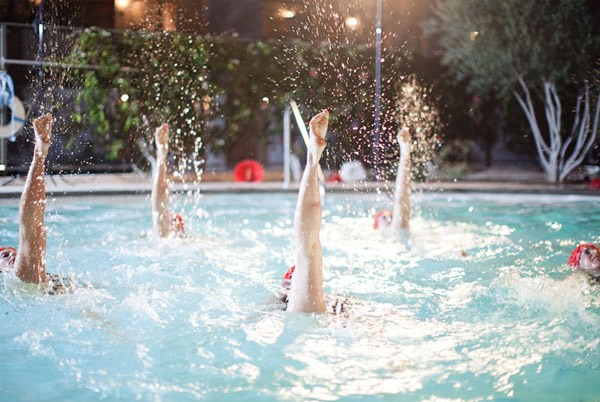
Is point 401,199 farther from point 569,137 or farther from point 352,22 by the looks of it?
point 352,22

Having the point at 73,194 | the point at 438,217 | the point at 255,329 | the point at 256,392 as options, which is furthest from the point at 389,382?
the point at 73,194

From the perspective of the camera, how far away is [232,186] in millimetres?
13156

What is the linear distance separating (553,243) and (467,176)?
780 centimetres

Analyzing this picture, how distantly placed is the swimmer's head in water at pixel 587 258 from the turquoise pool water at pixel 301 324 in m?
0.22

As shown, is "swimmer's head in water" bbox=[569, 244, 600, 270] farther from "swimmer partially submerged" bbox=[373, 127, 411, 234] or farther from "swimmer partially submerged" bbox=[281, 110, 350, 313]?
"swimmer partially submerged" bbox=[281, 110, 350, 313]

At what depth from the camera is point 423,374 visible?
12.9 feet

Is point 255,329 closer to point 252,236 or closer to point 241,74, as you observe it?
point 252,236

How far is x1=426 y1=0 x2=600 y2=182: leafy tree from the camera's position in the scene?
575 inches

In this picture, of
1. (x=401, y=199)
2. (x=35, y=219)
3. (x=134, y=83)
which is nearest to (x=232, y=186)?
(x=134, y=83)

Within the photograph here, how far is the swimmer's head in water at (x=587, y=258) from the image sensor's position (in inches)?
239

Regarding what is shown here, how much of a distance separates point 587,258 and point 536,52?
966 cm

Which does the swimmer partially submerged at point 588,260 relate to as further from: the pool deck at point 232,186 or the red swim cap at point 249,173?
the red swim cap at point 249,173

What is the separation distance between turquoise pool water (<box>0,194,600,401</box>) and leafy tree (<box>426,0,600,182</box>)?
23.1 ft

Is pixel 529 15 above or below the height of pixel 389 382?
above
